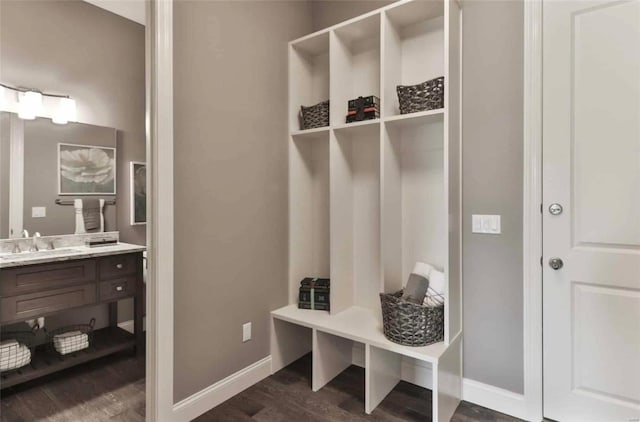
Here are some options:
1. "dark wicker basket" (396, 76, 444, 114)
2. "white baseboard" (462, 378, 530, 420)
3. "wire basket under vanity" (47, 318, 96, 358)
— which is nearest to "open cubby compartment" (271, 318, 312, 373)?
"white baseboard" (462, 378, 530, 420)

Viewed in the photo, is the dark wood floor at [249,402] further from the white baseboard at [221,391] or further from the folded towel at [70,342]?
the folded towel at [70,342]

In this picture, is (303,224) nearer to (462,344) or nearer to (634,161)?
(462,344)

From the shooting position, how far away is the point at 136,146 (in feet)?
9.55

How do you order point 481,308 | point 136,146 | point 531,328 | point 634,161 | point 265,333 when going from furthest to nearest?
point 136,146 < point 265,333 < point 481,308 < point 531,328 < point 634,161

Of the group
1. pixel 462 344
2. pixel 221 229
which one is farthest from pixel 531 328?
pixel 221 229

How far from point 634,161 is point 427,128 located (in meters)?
1.01

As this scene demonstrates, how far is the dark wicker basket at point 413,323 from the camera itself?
5.71 ft

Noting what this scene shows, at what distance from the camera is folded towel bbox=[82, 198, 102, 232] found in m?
2.65

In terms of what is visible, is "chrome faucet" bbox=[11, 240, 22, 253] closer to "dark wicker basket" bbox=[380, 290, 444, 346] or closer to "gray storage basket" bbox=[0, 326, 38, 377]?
"gray storage basket" bbox=[0, 326, 38, 377]

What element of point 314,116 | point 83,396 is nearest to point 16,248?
point 83,396

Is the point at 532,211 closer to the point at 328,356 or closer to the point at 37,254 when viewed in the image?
the point at 328,356

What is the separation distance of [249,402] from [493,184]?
6.28 ft

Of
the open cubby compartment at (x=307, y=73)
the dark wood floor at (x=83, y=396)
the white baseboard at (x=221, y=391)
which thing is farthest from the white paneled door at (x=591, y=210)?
the dark wood floor at (x=83, y=396)

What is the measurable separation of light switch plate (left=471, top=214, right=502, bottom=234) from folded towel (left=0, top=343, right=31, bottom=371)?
293cm
